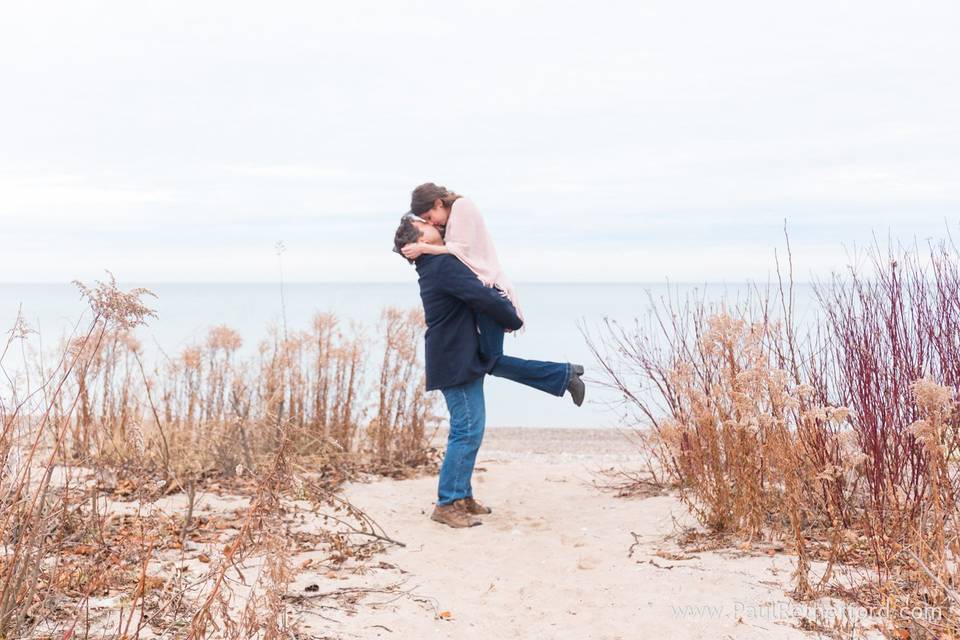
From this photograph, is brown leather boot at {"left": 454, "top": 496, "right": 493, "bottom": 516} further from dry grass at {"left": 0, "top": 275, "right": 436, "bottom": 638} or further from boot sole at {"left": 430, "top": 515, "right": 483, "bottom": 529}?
dry grass at {"left": 0, "top": 275, "right": 436, "bottom": 638}

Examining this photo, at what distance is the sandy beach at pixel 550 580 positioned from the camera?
3.52 metres

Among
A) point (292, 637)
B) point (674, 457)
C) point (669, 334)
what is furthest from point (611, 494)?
point (292, 637)

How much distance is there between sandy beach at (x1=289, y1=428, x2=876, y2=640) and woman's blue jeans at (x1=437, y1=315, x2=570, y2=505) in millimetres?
297

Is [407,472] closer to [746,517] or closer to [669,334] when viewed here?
[669,334]

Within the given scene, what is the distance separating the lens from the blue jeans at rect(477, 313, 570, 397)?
17.4 feet

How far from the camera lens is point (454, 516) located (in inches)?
206

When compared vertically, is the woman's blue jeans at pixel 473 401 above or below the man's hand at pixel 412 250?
below

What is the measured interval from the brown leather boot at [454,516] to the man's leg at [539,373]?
86 centimetres

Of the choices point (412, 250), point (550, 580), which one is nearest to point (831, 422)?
point (550, 580)

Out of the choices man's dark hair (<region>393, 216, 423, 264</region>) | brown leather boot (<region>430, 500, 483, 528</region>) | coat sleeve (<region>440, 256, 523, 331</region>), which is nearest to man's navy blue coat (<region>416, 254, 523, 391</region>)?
coat sleeve (<region>440, 256, 523, 331</region>)

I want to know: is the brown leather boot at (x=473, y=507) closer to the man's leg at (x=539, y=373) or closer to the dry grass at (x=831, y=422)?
the man's leg at (x=539, y=373)

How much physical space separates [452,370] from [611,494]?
5.74 feet

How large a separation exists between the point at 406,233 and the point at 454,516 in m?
1.75

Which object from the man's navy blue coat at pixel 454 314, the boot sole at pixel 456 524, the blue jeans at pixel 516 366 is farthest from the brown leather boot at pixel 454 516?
the blue jeans at pixel 516 366
